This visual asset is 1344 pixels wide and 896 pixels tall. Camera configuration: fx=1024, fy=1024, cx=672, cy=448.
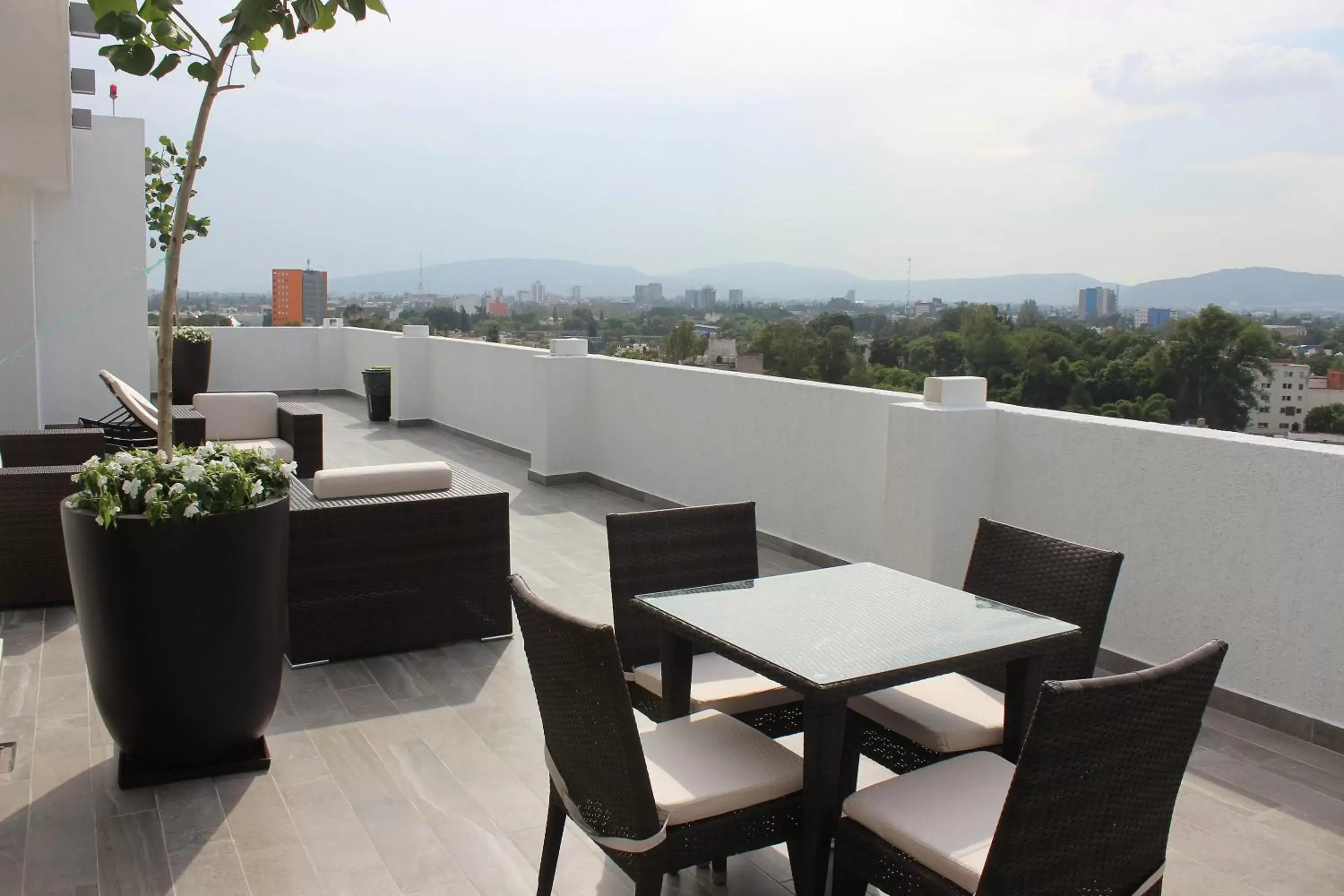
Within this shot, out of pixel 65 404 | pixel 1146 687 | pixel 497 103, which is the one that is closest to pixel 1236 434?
pixel 1146 687

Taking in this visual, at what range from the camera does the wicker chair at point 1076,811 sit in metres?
1.69

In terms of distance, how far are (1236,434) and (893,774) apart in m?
1.94

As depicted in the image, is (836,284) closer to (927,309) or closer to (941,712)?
(927,309)

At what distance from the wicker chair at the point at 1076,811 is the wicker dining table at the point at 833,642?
7.0 inches

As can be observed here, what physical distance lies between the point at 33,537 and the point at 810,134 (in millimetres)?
30241

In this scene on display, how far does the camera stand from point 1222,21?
43.5ft

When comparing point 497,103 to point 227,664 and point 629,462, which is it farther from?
point 227,664

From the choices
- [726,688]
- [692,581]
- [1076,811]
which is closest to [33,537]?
[692,581]

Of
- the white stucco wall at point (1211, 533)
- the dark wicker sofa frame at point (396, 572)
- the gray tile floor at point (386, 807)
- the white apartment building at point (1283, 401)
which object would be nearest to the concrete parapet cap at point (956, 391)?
the white stucco wall at point (1211, 533)

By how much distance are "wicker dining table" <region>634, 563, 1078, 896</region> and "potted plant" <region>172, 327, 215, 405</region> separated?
38.6ft

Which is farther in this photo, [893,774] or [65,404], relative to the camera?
[65,404]

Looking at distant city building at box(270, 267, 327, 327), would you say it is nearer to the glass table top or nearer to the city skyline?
the city skyline

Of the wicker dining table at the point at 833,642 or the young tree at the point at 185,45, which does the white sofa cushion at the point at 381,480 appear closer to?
the young tree at the point at 185,45

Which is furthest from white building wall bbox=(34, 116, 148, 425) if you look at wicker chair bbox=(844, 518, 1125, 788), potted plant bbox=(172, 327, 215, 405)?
wicker chair bbox=(844, 518, 1125, 788)
